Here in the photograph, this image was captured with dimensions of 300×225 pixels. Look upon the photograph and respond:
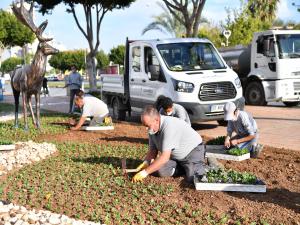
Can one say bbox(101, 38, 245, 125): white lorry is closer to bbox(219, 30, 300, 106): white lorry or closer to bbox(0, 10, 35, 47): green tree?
bbox(219, 30, 300, 106): white lorry

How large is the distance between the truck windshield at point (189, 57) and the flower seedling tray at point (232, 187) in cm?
677

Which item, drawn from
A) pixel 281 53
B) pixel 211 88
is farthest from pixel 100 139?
pixel 281 53

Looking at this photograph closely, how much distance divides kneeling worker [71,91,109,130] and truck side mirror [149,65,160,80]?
1705mm

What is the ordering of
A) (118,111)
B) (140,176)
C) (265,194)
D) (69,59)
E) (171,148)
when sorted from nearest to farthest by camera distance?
(265,194) → (171,148) → (140,176) → (118,111) → (69,59)

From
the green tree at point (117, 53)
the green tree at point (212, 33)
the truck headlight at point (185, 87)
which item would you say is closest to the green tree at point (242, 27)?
the green tree at point (212, 33)

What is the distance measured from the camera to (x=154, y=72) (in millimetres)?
13234

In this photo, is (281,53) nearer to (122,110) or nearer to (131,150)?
(122,110)

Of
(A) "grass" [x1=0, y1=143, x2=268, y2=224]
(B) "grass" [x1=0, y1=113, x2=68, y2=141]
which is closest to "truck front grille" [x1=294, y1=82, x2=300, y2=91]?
(B) "grass" [x1=0, y1=113, x2=68, y2=141]

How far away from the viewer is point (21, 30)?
1993 inches

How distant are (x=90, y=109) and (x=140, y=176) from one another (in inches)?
228

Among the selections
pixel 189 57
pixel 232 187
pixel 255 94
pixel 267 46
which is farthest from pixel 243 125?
pixel 255 94

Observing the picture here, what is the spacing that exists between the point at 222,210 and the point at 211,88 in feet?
22.9

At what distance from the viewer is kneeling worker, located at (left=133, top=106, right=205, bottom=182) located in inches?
253

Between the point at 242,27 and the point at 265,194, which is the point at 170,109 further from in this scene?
the point at 242,27
